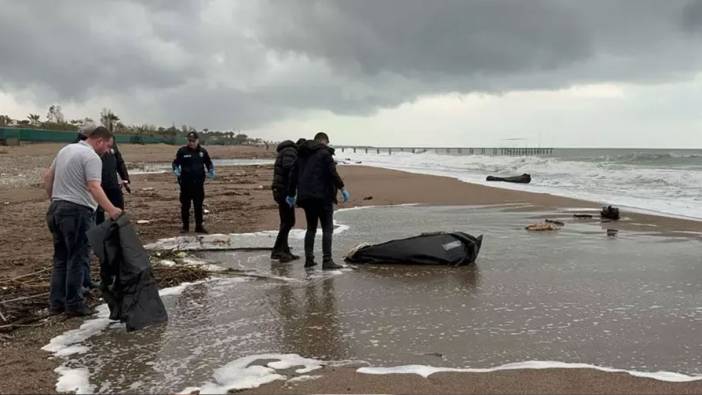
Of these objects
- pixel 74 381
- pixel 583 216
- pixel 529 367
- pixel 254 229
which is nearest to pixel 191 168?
pixel 254 229

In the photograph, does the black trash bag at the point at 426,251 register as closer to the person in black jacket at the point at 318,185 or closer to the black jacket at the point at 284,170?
the person in black jacket at the point at 318,185

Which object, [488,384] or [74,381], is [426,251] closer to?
[488,384]

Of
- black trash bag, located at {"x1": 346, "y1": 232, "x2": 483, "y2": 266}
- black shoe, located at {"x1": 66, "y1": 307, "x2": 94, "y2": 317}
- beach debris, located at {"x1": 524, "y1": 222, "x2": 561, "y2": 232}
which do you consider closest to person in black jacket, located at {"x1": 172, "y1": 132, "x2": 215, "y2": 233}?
black trash bag, located at {"x1": 346, "y1": 232, "x2": 483, "y2": 266}

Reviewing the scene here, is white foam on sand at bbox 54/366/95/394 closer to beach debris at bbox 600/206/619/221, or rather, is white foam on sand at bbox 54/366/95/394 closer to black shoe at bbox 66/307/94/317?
black shoe at bbox 66/307/94/317

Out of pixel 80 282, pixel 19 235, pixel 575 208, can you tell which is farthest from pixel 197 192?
pixel 575 208

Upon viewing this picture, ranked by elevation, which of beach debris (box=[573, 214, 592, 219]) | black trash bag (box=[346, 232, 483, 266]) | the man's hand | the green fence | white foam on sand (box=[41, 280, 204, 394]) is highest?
the green fence

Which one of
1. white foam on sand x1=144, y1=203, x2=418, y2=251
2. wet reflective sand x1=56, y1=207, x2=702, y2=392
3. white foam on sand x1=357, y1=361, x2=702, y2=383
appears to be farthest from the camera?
white foam on sand x1=144, y1=203, x2=418, y2=251

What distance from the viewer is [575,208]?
15016mm

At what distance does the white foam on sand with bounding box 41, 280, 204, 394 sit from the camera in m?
3.67

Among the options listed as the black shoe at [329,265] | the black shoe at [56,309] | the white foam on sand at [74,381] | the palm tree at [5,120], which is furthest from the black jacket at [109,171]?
the palm tree at [5,120]

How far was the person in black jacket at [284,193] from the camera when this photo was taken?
8.09m

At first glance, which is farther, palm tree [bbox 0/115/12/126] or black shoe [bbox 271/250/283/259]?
palm tree [bbox 0/115/12/126]

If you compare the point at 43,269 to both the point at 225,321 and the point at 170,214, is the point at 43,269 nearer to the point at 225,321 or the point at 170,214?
the point at 225,321

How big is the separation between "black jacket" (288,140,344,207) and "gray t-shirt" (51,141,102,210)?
291cm
